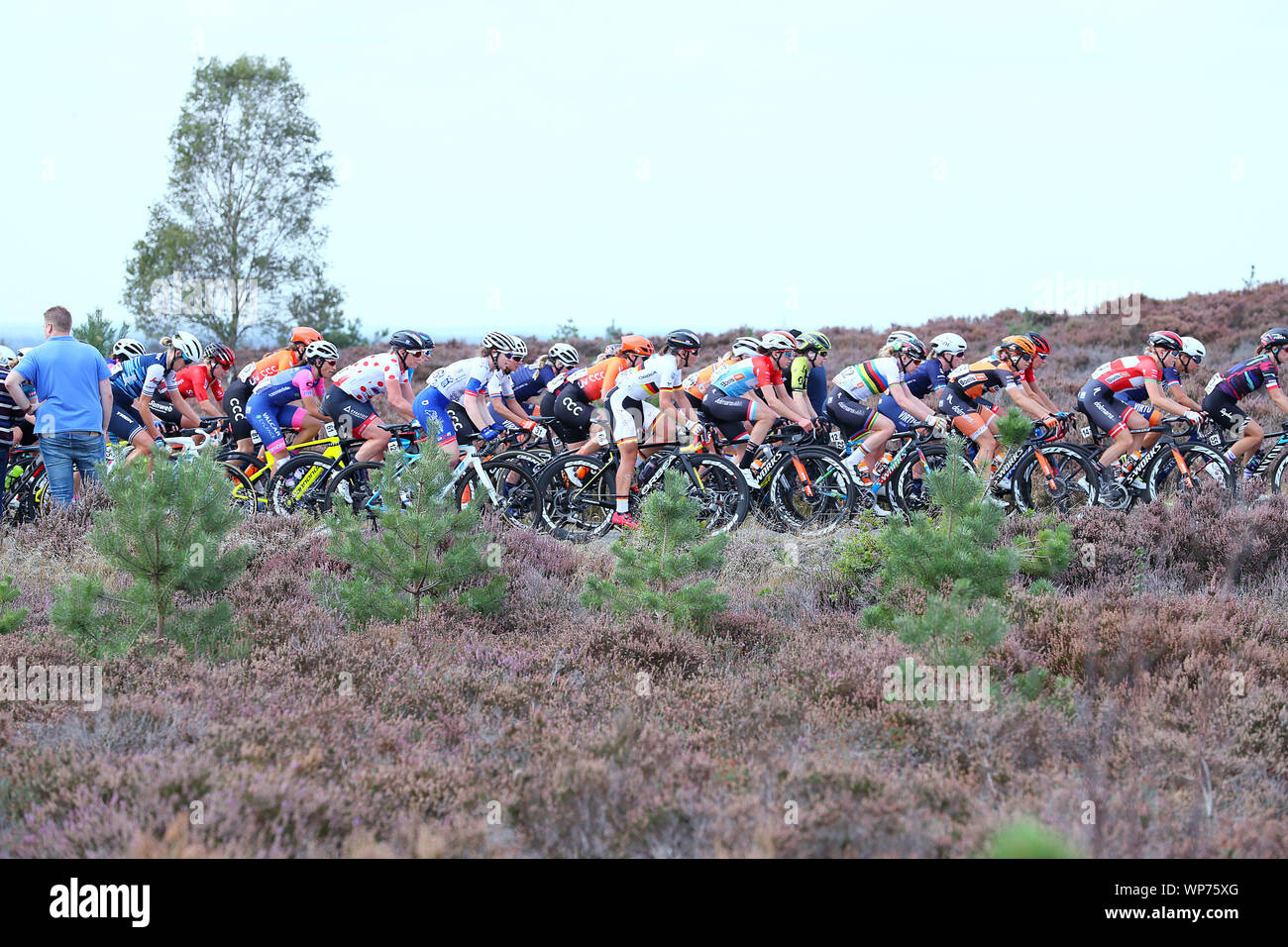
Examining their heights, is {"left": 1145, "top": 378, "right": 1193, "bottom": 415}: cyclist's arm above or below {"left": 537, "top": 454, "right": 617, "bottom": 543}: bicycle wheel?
above

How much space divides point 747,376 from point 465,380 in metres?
2.97

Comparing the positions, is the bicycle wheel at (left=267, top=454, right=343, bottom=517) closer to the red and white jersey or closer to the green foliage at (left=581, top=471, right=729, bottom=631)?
the green foliage at (left=581, top=471, right=729, bottom=631)

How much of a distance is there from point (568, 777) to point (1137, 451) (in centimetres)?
915

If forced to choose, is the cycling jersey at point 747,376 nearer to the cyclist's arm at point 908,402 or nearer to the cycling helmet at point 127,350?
the cyclist's arm at point 908,402

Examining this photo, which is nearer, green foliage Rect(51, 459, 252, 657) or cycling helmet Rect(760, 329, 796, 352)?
green foliage Rect(51, 459, 252, 657)

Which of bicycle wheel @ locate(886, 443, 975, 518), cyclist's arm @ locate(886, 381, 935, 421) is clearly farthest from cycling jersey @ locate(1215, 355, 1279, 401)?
cyclist's arm @ locate(886, 381, 935, 421)

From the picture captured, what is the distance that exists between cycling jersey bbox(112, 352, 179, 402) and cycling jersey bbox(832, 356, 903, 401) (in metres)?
7.50

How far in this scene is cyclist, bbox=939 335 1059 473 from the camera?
10.8m

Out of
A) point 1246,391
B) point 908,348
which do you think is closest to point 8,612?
point 908,348

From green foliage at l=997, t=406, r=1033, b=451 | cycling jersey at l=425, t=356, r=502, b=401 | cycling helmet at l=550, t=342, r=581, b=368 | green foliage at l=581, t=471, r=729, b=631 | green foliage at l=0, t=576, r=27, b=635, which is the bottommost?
green foliage at l=0, t=576, r=27, b=635

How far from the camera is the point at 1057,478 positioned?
34.4 feet

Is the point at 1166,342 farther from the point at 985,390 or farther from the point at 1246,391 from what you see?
the point at 985,390

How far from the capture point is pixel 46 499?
10203 millimetres

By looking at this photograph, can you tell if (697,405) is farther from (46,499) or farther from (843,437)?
(46,499)
